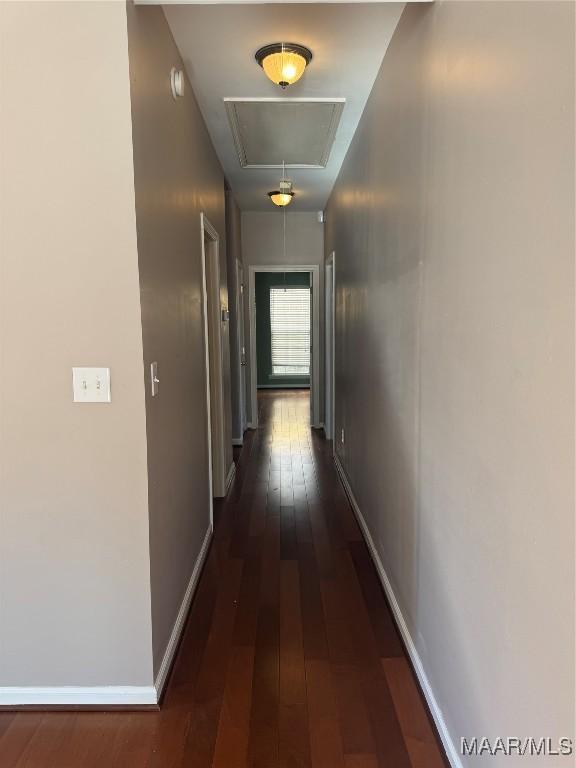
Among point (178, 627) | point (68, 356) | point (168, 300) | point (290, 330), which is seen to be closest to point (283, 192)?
point (168, 300)

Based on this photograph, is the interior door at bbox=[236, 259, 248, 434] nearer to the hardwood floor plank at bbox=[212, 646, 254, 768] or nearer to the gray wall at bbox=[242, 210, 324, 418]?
the gray wall at bbox=[242, 210, 324, 418]

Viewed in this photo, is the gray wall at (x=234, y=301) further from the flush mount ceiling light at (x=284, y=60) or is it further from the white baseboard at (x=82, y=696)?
the white baseboard at (x=82, y=696)

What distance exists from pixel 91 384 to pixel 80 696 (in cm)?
114

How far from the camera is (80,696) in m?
1.79

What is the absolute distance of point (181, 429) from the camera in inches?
92.3

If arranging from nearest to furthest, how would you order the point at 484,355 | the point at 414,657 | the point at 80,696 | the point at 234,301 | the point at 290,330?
the point at 484,355 < the point at 80,696 < the point at 414,657 < the point at 234,301 < the point at 290,330

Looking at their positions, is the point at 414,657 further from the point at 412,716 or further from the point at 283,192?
the point at 283,192

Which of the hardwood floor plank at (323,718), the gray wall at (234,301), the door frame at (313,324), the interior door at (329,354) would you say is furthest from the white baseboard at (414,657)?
the door frame at (313,324)

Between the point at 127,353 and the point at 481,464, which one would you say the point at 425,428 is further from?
the point at 127,353

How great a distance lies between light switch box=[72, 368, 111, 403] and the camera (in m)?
1.68

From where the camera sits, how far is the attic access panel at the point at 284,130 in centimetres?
298

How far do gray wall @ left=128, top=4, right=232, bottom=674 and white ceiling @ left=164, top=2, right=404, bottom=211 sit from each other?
0.13 meters

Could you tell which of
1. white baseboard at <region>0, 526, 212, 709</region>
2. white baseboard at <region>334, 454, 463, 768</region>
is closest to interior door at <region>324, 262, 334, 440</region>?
white baseboard at <region>334, 454, 463, 768</region>

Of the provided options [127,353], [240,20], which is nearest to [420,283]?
[127,353]
